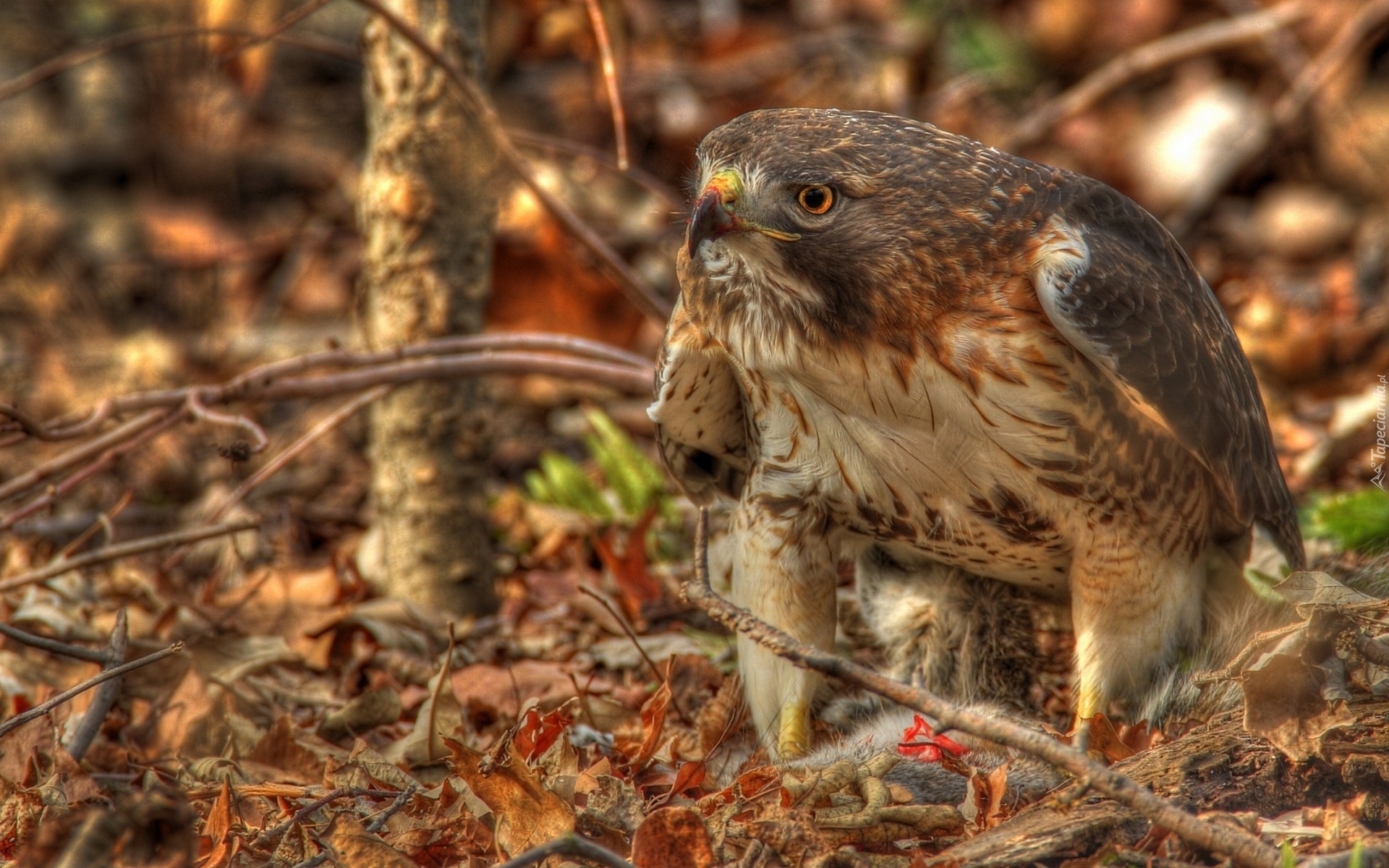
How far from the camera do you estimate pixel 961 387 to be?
2.66 meters

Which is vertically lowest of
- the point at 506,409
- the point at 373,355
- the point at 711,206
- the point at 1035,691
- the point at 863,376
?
the point at 506,409

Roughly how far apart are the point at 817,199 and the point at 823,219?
0.14 feet

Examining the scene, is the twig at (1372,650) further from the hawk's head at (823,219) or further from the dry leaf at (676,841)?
the dry leaf at (676,841)

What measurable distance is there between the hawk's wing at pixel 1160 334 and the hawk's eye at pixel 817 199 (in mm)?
445

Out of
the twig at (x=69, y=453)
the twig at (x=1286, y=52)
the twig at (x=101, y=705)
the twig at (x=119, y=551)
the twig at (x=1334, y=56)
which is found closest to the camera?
the twig at (x=101, y=705)

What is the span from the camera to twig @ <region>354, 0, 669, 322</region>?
3.51m

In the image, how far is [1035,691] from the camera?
358 cm

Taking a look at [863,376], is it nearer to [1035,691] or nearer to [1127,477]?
[1127,477]

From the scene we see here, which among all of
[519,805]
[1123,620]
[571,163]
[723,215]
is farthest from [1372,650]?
[571,163]

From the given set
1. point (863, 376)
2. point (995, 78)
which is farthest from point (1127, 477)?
point (995, 78)

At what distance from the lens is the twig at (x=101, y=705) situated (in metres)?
2.85

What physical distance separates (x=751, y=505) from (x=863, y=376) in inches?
23.7

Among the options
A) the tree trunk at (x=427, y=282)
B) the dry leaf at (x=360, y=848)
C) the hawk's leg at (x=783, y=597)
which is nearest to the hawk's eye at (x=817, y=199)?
the hawk's leg at (x=783, y=597)

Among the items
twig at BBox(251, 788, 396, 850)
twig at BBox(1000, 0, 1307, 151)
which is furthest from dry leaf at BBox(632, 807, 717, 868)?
twig at BBox(1000, 0, 1307, 151)
